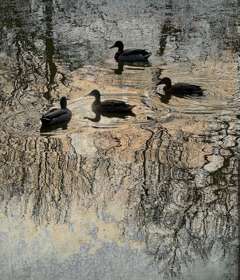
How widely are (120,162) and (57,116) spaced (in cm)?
139

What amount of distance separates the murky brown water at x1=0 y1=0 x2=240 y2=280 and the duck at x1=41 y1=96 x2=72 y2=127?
0.56ft

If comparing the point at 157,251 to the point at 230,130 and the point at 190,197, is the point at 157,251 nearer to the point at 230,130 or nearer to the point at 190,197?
the point at 190,197

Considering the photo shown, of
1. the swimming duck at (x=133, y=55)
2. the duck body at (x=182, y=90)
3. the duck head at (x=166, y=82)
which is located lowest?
the duck body at (x=182, y=90)

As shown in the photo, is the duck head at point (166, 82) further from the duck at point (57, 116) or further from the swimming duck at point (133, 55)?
the duck at point (57, 116)

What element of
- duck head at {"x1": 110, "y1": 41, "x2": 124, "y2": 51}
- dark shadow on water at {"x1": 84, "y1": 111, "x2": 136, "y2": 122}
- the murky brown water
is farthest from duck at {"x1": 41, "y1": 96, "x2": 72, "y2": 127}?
duck head at {"x1": 110, "y1": 41, "x2": 124, "y2": 51}

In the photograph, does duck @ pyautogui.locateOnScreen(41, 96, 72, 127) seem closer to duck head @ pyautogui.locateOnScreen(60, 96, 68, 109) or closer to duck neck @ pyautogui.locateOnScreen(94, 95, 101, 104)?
duck head @ pyautogui.locateOnScreen(60, 96, 68, 109)

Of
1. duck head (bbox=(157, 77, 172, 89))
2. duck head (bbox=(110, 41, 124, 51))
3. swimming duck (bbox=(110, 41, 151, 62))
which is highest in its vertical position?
duck head (bbox=(110, 41, 124, 51))

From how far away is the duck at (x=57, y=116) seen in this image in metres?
9.94

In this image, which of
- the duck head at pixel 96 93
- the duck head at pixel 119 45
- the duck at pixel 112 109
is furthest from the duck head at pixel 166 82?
the duck head at pixel 119 45

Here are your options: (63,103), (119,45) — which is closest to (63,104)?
(63,103)

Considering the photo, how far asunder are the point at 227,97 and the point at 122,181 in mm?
3112

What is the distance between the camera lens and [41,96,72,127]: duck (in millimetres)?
9938

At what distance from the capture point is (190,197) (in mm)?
8289

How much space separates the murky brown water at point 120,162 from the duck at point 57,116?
0.17 metres
